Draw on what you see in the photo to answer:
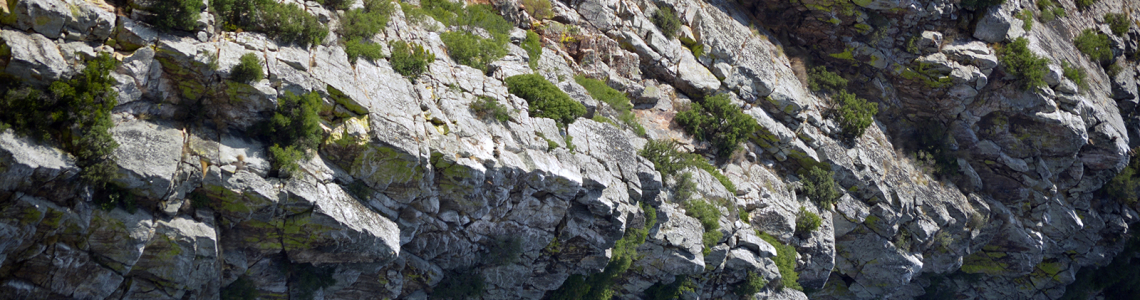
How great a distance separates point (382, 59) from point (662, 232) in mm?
9673

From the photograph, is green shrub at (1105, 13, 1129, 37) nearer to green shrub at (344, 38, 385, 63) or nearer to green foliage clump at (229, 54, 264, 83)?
green shrub at (344, 38, 385, 63)

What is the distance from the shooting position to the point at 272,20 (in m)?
15.2

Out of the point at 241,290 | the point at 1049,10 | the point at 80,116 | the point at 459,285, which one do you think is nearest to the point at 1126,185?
the point at 1049,10

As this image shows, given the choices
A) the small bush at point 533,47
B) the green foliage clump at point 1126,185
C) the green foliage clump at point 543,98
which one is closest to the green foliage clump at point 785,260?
the green foliage clump at point 543,98

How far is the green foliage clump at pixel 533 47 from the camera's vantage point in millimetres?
20933

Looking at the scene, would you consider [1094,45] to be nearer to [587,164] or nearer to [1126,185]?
[1126,185]

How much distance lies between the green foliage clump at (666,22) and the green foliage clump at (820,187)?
7425mm

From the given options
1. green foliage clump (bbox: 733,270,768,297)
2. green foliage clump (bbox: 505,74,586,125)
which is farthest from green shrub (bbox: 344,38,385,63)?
→ green foliage clump (bbox: 733,270,768,297)

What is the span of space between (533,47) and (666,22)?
6136 mm

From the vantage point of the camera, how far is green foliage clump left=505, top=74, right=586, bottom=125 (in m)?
19.0

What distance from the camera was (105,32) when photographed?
493 inches

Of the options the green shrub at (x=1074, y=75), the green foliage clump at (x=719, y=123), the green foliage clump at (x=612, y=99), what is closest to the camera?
the green foliage clump at (x=612, y=99)

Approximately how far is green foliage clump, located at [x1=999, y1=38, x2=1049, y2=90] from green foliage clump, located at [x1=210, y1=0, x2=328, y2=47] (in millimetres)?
27536

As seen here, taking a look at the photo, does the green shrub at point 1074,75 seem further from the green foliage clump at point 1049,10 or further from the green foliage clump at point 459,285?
the green foliage clump at point 459,285
